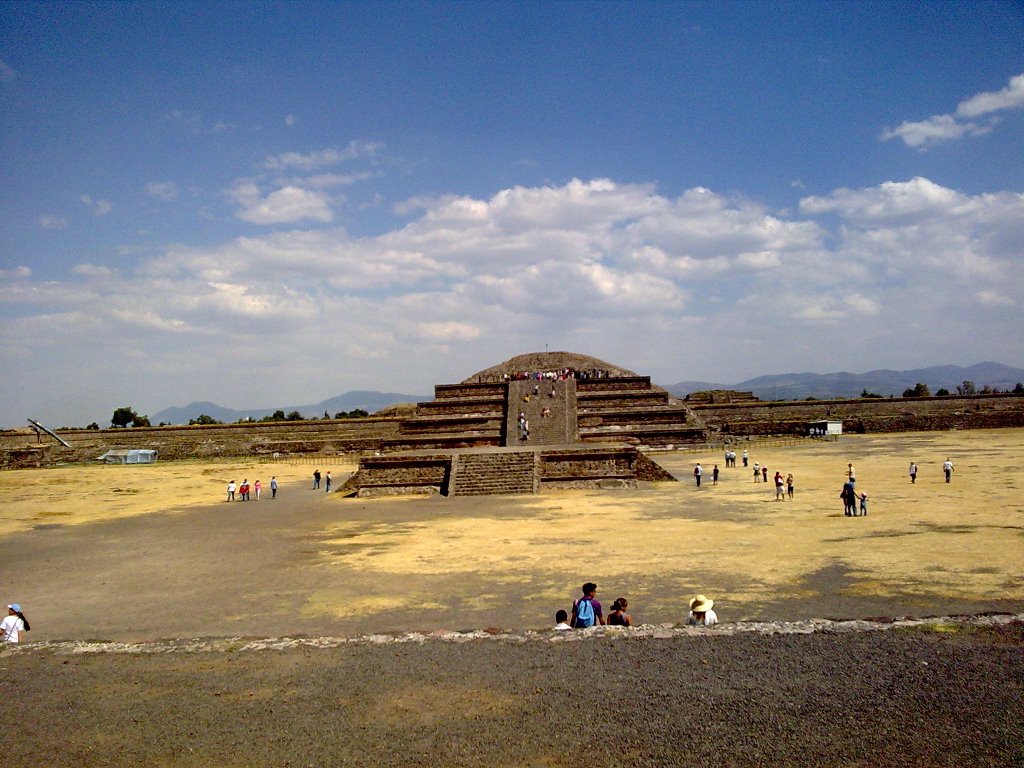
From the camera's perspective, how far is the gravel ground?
5590mm

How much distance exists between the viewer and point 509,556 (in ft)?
45.7

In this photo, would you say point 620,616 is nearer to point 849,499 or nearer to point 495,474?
point 849,499

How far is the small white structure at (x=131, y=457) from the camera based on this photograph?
41625 mm

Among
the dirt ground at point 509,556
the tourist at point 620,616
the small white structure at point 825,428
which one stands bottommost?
the dirt ground at point 509,556

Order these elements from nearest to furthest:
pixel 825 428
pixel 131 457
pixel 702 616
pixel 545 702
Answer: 1. pixel 545 702
2. pixel 702 616
3. pixel 825 428
4. pixel 131 457

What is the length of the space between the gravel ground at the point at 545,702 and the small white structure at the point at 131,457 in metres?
37.4

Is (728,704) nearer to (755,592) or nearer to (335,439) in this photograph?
(755,592)

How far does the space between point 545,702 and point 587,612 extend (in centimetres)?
237

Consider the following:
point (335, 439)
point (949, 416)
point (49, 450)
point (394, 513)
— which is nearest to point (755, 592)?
point (394, 513)

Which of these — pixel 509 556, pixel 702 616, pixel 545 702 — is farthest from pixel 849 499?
pixel 545 702

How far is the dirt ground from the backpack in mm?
1228

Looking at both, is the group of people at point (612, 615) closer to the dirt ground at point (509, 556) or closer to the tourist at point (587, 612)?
the tourist at point (587, 612)

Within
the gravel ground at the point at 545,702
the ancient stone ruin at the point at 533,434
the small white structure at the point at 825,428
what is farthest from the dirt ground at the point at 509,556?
the small white structure at the point at 825,428

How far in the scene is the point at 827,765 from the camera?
5238 mm
